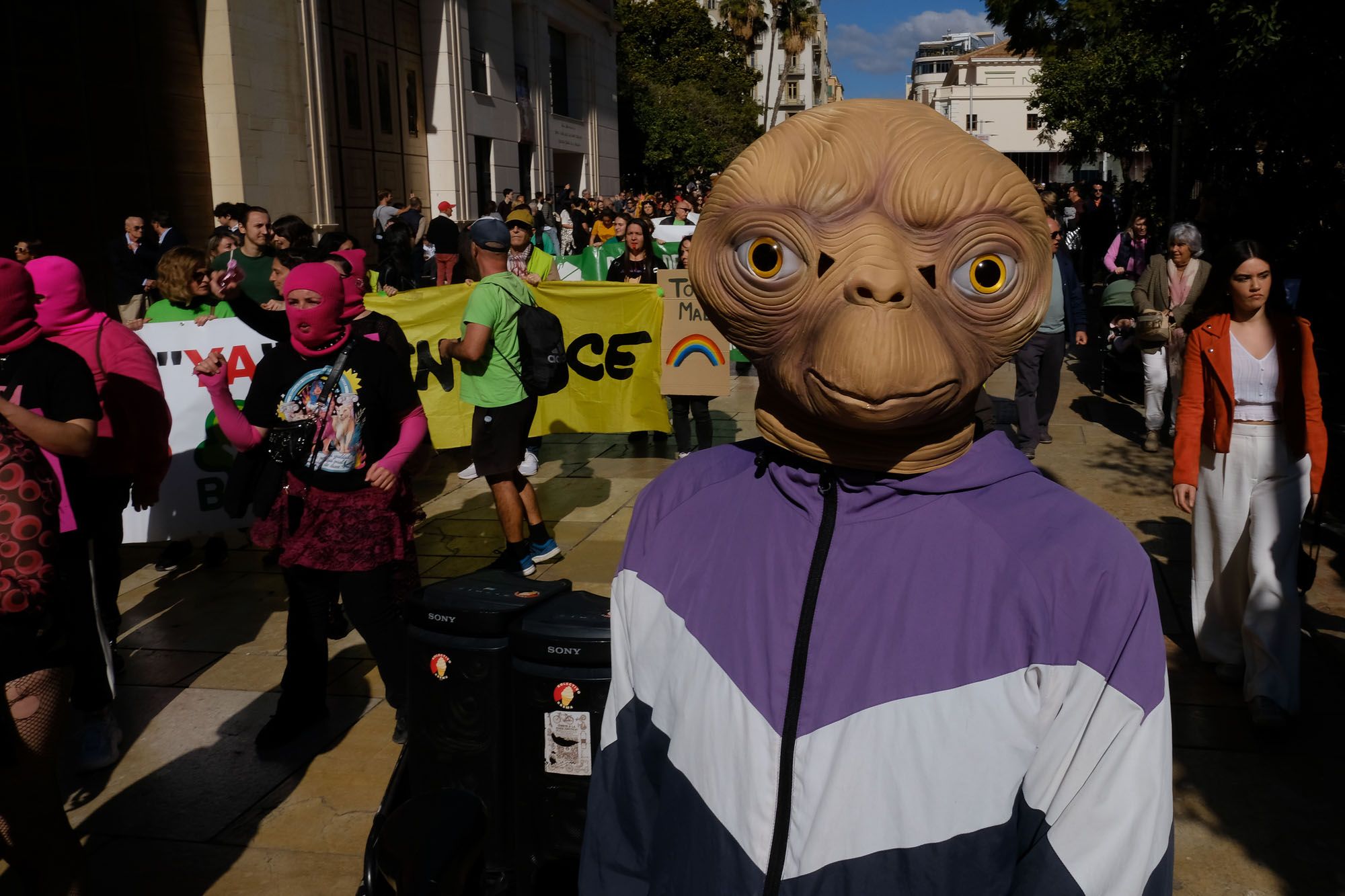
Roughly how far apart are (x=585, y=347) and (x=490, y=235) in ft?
10.0

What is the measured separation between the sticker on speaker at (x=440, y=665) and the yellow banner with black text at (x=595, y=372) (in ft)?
17.6

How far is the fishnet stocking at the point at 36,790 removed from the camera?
294 cm

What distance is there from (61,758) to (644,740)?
3.61 metres

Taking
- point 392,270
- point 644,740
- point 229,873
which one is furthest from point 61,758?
point 392,270

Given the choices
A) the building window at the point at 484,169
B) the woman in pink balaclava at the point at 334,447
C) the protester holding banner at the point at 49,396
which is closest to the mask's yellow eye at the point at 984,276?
the protester holding banner at the point at 49,396

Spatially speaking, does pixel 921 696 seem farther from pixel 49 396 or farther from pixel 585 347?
pixel 585 347

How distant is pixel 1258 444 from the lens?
438 centimetres

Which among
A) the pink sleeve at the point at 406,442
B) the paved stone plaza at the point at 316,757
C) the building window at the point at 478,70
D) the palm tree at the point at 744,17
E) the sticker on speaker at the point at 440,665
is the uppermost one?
the palm tree at the point at 744,17

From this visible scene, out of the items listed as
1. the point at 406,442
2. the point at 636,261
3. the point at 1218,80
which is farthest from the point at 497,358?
the point at 1218,80

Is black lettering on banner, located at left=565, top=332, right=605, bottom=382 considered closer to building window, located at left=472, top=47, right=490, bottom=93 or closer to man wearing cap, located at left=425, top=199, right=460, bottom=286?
man wearing cap, located at left=425, top=199, right=460, bottom=286

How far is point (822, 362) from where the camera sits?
1.43 meters

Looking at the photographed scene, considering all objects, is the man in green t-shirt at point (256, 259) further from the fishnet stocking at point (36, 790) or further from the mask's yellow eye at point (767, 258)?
the mask's yellow eye at point (767, 258)

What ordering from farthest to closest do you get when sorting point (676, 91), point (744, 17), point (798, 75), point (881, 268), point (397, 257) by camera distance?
point (798, 75) < point (744, 17) < point (676, 91) < point (397, 257) < point (881, 268)

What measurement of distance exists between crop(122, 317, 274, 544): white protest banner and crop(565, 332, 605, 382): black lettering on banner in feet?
9.08
